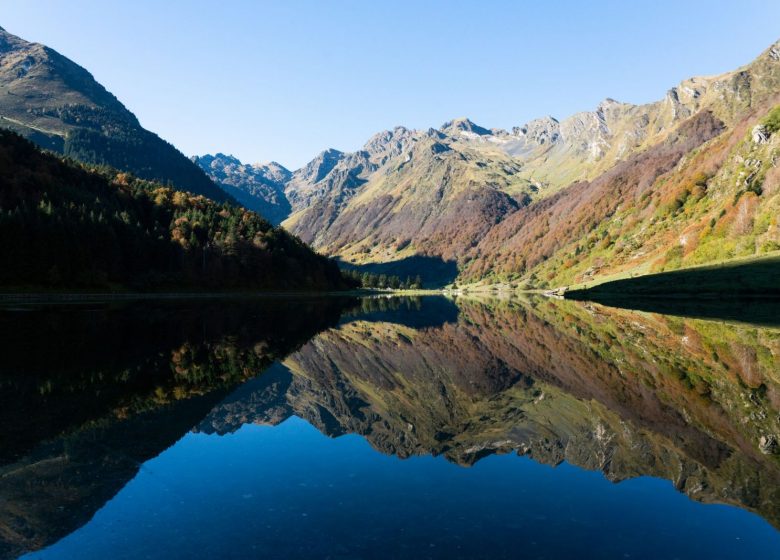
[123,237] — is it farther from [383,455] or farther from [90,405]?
[383,455]

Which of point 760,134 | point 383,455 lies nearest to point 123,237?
point 383,455

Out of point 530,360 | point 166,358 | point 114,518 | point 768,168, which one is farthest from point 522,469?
point 768,168

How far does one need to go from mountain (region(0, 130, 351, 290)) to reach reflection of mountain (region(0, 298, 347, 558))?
7415 centimetres

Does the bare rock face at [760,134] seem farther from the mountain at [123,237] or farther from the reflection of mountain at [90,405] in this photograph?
Result: the reflection of mountain at [90,405]

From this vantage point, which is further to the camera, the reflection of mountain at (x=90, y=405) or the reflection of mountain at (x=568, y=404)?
the reflection of mountain at (x=568, y=404)

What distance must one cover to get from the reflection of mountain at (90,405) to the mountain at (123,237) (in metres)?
74.1

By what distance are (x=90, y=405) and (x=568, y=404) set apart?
2407cm

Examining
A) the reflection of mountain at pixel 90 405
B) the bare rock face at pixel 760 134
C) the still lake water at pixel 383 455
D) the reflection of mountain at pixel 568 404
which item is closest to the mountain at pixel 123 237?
the reflection of mountain at pixel 90 405

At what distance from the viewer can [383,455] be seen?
19422 millimetres

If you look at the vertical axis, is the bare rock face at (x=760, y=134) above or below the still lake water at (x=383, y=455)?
above

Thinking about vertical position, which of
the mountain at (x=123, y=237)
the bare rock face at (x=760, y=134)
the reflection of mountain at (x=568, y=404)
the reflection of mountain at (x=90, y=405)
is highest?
the bare rock face at (x=760, y=134)

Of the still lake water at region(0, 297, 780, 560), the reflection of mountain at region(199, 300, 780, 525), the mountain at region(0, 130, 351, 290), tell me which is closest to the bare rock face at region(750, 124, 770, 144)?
the mountain at region(0, 130, 351, 290)

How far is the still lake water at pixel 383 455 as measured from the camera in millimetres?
12133

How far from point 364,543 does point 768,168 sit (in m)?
210
